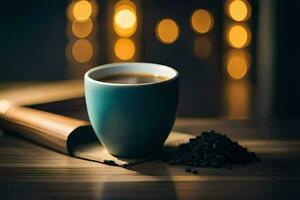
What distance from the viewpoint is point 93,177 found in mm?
1000

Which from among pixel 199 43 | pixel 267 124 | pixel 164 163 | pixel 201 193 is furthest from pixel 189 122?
pixel 199 43

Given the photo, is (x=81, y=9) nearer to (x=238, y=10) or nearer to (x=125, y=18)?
(x=125, y=18)

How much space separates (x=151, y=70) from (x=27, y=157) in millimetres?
233

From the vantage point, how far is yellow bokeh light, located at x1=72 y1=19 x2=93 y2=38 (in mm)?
2314

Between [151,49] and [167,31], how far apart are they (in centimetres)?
8

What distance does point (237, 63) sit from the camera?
2395 millimetres

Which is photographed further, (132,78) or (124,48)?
(124,48)

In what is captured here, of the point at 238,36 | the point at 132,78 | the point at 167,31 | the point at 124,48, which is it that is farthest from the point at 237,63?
the point at 132,78

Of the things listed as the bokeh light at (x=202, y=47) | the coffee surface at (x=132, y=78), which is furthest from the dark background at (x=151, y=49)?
the coffee surface at (x=132, y=78)

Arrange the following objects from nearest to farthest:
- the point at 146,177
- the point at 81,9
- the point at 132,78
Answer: the point at 146,177 < the point at 132,78 < the point at 81,9

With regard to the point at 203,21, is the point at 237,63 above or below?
below

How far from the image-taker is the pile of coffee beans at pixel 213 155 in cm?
105

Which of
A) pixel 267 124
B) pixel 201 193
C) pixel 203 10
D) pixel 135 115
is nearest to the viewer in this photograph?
pixel 201 193

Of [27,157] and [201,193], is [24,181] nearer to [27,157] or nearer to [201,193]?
[27,157]
